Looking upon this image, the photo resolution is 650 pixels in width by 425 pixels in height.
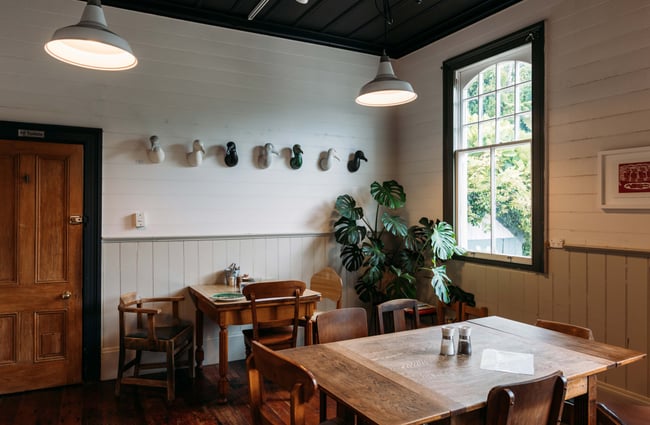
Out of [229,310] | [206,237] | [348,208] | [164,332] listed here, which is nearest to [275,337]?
[229,310]

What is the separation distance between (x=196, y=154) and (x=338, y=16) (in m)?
1.82

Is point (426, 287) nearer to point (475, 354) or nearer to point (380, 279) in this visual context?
point (380, 279)

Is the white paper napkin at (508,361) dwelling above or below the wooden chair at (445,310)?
above

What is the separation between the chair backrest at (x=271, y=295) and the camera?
3.31 m

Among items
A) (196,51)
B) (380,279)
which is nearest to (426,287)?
(380,279)

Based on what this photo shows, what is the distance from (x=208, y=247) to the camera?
4164 millimetres

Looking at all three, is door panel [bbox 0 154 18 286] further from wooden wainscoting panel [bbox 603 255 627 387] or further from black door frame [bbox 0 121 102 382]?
wooden wainscoting panel [bbox 603 255 627 387]

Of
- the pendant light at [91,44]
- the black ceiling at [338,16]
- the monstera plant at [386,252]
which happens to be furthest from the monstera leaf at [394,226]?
the pendant light at [91,44]

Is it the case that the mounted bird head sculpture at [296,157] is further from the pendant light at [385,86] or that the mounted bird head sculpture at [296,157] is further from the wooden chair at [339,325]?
the wooden chair at [339,325]

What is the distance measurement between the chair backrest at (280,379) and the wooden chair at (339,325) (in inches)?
A: 26.9

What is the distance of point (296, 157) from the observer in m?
4.51

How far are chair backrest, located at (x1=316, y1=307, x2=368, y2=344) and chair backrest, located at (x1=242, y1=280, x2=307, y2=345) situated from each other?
827 millimetres

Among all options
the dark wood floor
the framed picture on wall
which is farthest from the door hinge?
the framed picture on wall

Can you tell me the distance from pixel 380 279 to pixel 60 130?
3.06 meters
